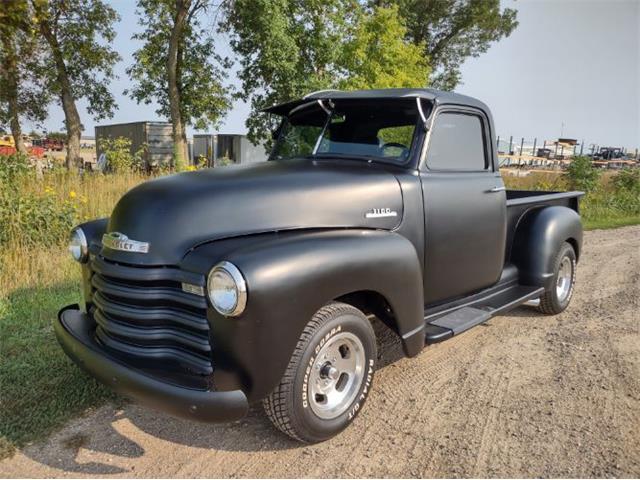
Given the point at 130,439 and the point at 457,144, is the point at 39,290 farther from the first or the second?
the point at 457,144

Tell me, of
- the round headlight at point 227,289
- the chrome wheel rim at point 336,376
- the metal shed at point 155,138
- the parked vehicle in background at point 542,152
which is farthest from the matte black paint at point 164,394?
the parked vehicle in background at point 542,152

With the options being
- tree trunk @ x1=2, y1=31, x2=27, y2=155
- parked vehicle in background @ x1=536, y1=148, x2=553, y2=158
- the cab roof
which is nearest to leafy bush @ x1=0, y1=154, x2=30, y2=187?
the cab roof

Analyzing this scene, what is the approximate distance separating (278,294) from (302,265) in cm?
21

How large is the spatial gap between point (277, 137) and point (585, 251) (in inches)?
255

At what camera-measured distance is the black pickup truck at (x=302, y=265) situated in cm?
246

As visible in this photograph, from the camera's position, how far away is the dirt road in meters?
2.67

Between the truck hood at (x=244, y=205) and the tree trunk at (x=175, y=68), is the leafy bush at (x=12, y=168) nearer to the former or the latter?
the truck hood at (x=244, y=205)

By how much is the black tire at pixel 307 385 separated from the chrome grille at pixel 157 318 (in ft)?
1.32

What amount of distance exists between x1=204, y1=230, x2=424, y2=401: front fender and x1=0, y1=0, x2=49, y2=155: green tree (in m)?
12.9

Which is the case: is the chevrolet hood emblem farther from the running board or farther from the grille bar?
the running board

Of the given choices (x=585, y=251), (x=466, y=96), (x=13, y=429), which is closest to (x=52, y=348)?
(x=13, y=429)

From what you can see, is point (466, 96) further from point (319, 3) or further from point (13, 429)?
point (319, 3)

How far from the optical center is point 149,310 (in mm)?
2666

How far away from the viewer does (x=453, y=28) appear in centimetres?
2667
